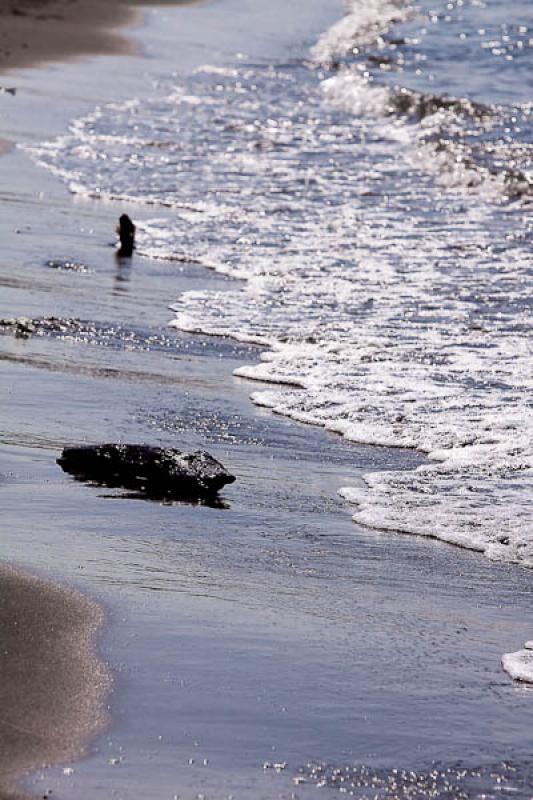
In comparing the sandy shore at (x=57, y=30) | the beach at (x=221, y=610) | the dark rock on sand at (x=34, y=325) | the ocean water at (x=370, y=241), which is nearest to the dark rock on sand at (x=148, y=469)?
the beach at (x=221, y=610)

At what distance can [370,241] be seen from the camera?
11891 millimetres

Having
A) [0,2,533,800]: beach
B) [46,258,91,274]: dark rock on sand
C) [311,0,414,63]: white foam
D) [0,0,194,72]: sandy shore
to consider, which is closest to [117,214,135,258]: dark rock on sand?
[46,258,91,274]: dark rock on sand

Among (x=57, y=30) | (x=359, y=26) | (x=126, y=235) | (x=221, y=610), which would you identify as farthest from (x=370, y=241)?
(x=359, y=26)

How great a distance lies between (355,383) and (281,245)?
4010 mm

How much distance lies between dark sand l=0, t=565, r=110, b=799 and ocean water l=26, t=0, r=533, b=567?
158 cm

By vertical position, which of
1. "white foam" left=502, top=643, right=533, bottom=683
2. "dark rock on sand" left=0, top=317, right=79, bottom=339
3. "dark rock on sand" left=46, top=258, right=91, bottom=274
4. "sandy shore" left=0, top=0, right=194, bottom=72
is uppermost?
"sandy shore" left=0, top=0, right=194, bottom=72

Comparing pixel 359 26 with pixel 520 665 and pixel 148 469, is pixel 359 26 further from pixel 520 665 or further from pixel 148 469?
pixel 520 665

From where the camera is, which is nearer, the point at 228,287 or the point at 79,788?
the point at 79,788

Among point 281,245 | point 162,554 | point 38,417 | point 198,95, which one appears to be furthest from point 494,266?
point 198,95

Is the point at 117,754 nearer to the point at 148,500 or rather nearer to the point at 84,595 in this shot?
the point at 84,595

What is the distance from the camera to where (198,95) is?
2050cm

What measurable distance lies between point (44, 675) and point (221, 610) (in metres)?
0.78

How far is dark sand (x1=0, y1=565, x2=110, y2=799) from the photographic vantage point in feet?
12.0

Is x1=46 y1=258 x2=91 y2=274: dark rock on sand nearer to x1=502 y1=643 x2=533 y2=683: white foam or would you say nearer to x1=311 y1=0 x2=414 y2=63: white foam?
x1=502 y1=643 x2=533 y2=683: white foam
